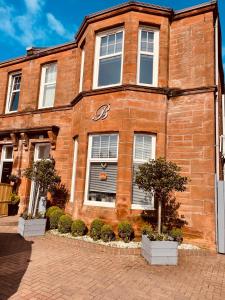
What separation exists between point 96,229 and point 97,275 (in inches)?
105

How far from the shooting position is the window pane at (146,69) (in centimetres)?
943

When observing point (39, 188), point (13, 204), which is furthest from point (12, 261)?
point (13, 204)

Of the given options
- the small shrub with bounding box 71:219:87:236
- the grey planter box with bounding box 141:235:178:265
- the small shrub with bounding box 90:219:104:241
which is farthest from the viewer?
the small shrub with bounding box 71:219:87:236

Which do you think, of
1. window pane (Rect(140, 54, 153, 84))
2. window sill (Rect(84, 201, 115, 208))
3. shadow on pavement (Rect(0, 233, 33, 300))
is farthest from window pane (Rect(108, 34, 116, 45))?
shadow on pavement (Rect(0, 233, 33, 300))

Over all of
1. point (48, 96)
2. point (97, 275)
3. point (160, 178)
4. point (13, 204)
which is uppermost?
point (48, 96)

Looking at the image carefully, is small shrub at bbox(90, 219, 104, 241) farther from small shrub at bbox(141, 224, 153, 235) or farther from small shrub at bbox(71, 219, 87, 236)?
small shrub at bbox(141, 224, 153, 235)

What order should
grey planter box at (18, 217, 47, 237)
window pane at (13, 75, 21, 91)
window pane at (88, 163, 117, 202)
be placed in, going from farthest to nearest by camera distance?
1. window pane at (13, 75, 21, 91)
2. window pane at (88, 163, 117, 202)
3. grey planter box at (18, 217, 47, 237)

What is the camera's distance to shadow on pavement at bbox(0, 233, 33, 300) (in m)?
4.52

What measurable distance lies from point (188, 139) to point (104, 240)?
13.8 ft

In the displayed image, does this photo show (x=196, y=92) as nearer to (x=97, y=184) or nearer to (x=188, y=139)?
(x=188, y=139)

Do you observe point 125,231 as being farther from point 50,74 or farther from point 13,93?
point 13,93

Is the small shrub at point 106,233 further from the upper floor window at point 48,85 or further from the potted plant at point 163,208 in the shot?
the upper floor window at point 48,85

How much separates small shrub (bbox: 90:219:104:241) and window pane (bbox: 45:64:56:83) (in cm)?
748

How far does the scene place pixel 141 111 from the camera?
8.86 m
